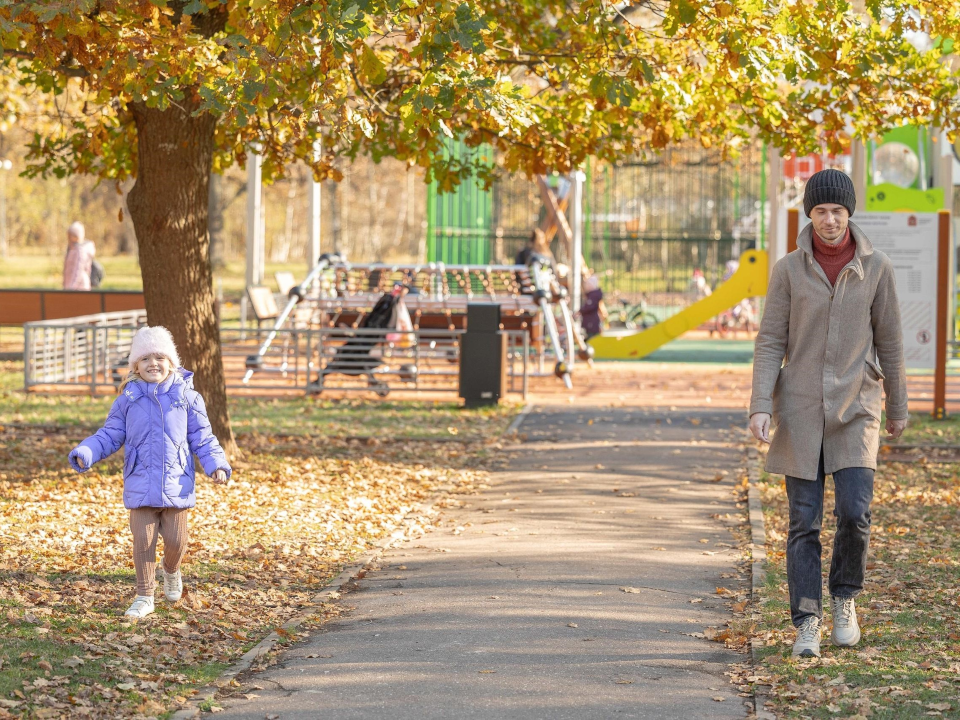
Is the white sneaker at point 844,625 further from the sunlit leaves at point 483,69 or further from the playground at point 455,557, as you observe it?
the sunlit leaves at point 483,69

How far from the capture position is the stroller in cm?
1692

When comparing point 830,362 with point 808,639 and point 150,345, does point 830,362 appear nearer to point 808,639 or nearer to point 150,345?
point 808,639

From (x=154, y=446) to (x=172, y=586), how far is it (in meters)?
0.79

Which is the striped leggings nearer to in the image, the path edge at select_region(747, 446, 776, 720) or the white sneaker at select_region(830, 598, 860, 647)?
the path edge at select_region(747, 446, 776, 720)

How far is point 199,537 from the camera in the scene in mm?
8492

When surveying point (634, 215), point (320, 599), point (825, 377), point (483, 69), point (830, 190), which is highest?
point (634, 215)

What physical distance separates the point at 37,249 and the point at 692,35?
69.3 metres

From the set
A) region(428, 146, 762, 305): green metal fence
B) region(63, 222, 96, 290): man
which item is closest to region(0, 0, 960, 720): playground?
region(63, 222, 96, 290): man

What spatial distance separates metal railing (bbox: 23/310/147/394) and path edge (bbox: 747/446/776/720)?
28.0ft

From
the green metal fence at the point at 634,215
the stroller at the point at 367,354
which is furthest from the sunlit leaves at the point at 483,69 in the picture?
the green metal fence at the point at 634,215

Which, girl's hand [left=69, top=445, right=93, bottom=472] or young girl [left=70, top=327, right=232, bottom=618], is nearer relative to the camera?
girl's hand [left=69, top=445, right=93, bottom=472]

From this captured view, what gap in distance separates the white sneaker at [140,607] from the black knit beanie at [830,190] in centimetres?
348

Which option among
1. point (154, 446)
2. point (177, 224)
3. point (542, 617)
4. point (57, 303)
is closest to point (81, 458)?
point (154, 446)

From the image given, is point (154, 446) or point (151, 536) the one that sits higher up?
point (154, 446)
